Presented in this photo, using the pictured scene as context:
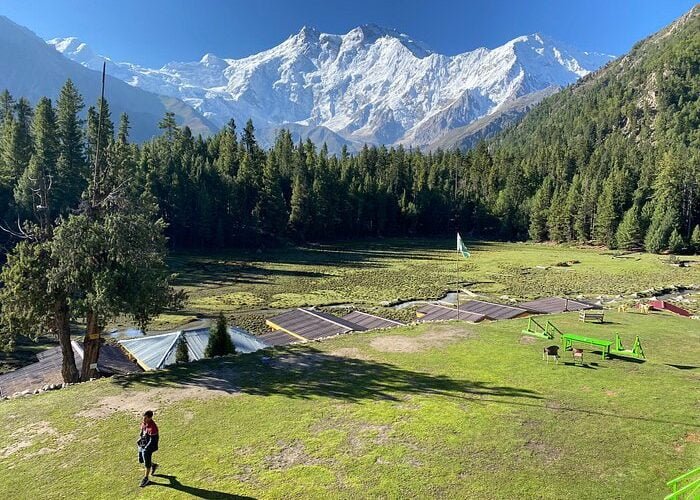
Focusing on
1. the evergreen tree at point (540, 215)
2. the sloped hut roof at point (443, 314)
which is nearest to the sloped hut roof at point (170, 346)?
the sloped hut roof at point (443, 314)

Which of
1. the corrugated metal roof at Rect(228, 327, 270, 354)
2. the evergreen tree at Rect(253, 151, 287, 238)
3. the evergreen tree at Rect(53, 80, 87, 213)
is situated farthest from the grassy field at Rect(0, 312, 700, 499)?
the evergreen tree at Rect(253, 151, 287, 238)

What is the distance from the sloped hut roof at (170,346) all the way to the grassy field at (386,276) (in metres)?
11.9

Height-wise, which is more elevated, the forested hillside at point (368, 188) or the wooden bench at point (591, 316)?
the forested hillside at point (368, 188)

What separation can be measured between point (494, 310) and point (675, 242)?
281 feet

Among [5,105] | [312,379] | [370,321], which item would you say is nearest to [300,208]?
[5,105]

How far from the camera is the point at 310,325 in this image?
4091cm

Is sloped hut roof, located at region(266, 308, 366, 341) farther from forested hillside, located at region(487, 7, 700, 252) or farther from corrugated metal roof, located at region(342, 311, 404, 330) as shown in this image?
forested hillside, located at region(487, 7, 700, 252)

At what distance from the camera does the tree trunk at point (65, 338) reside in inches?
1008

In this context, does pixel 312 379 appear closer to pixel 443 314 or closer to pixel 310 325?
pixel 310 325

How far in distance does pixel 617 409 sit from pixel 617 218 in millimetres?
120255

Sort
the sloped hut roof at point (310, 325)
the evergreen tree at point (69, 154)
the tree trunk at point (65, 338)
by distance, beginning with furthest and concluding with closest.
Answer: the evergreen tree at point (69, 154), the sloped hut roof at point (310, 325), the tree trunk at point (65, 338)

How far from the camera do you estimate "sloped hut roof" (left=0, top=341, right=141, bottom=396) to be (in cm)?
2788

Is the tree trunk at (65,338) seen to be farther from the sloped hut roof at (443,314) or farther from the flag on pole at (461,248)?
the sloped hut roof at (443,314)

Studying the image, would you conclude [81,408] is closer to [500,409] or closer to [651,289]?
[500,409]
